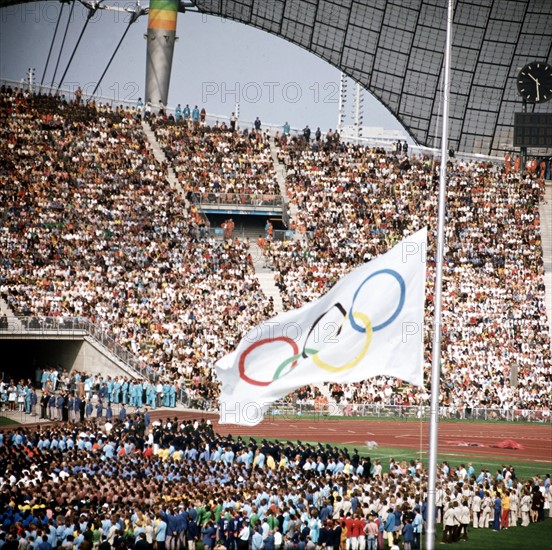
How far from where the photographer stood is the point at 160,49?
61406mm

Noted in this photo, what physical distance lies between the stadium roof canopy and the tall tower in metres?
2.81

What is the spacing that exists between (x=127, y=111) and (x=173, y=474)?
35.4 metres

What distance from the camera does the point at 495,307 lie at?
4500 cm

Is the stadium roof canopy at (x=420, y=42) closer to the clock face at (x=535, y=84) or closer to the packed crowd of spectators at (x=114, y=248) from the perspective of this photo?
the clock face at (x=535, y=84)

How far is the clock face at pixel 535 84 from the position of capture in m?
55.2

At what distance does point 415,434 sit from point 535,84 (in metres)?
25.2

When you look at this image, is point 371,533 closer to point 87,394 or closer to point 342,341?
point 342,341

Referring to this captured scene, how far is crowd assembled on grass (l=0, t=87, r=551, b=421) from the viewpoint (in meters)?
41.7

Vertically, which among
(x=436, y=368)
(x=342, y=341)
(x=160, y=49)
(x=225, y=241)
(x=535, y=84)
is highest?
(x=160, y=49)

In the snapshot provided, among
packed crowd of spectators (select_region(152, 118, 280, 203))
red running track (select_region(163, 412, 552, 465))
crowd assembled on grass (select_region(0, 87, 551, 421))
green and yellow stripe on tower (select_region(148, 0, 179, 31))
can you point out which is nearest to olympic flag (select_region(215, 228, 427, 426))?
red running track (select_region(163, 412, 552, 465))

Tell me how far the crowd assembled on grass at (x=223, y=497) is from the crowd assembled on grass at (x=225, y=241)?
12.1 metres

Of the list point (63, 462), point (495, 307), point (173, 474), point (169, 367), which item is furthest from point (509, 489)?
point (495, 307)

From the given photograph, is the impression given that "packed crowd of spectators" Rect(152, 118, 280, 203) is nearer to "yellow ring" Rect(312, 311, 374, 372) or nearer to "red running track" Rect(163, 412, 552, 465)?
"red running track" Rect(163, 412, 552, 465)

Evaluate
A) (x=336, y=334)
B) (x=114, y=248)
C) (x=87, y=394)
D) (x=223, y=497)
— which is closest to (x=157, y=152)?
(x=114, y=248)
